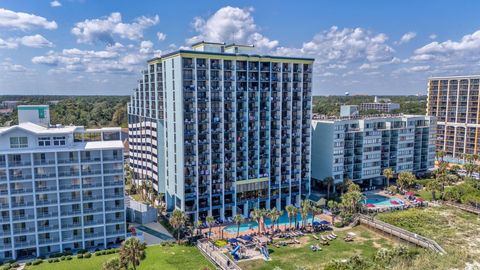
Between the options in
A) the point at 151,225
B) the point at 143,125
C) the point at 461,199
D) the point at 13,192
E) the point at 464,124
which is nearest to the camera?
the point at 13,192

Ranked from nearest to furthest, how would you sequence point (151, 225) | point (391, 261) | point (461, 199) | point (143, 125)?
point (391, 261) → point (151, 225) → point (461, 199) → point (143, 125)

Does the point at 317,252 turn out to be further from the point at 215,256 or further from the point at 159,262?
the point at 159,262

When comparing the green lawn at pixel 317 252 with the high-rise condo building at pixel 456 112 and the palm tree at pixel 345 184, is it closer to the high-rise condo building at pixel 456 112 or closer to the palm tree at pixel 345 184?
the palm tree at pixel 345 184

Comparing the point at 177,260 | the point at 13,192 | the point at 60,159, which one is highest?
the point at 60,159

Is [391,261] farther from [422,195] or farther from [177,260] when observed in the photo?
[422,195]

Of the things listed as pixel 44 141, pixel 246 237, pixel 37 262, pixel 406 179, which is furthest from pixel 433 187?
pixel 44 141

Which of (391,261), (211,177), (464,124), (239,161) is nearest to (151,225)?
(211,177)
